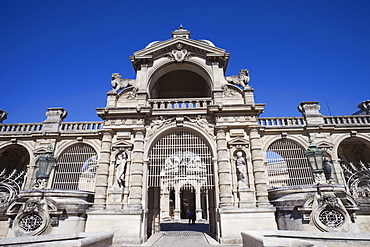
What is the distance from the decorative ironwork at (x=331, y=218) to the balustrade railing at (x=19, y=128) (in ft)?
58.0

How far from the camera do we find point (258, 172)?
1183cm

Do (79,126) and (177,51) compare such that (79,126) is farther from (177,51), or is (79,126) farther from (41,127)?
(177,51)

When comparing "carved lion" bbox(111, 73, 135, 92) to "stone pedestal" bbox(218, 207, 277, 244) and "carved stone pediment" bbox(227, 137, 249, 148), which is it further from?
"stone pedestal" bbox(218, 207, 277, 244)

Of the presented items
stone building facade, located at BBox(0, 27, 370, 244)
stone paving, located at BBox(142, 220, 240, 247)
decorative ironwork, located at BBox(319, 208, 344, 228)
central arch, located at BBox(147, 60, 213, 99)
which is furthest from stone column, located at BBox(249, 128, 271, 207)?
central arch, located at BBox(147, 60, 213, 99)

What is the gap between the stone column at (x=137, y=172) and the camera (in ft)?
37.8

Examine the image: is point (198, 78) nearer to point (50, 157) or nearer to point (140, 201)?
point (140, 201)

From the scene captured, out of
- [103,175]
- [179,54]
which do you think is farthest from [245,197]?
[179,54]

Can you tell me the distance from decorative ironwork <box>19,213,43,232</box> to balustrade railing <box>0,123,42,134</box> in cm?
772

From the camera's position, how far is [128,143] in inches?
500

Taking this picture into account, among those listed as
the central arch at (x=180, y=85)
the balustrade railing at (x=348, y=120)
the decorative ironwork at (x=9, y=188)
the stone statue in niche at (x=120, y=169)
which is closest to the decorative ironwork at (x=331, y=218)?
the balustrade railing at (x=348, y=120)

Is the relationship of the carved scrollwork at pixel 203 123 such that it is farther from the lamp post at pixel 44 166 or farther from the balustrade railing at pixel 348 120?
the balustrade railing at pixel 348 120

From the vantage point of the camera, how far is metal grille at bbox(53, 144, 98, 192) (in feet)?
46.7

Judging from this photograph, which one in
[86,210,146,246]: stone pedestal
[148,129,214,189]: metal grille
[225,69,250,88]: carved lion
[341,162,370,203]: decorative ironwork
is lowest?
[86,210,146,246]: stone pedestal

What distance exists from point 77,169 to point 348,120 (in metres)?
18.9
